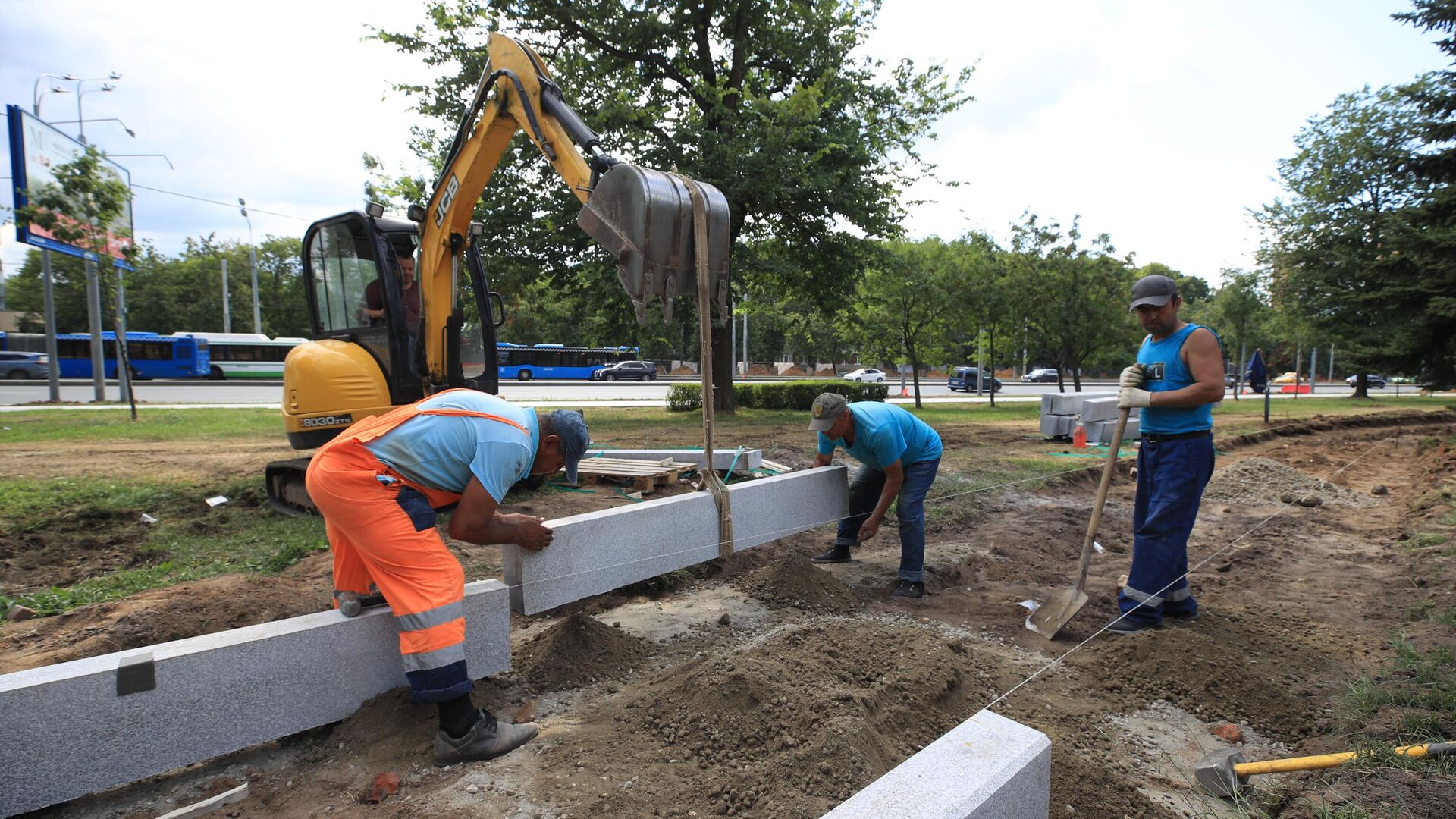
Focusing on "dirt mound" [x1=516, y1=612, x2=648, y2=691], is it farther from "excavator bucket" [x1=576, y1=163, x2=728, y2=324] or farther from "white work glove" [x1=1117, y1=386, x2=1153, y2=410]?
"white work glove" [x1=1117, y1=386, x2=1153, y2=410]

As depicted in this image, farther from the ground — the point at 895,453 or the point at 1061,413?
the point at 895,453

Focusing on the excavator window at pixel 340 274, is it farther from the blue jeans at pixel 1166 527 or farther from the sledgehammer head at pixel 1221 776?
the sledgehammer head at pixel 1221 776

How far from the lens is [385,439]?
2.87 m

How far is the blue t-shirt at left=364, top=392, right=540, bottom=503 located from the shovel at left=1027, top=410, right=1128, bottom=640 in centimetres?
322

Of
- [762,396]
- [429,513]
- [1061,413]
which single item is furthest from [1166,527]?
[762,396]

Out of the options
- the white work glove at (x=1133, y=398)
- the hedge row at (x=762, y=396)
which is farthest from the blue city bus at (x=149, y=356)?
the white work glove at (x=1133, y=398)

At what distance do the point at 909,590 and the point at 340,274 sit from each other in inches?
221

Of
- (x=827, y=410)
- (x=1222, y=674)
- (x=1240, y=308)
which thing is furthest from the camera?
(x=1240, y=308)

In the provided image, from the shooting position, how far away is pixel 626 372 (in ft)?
137

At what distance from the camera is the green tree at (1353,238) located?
1374 centimetres

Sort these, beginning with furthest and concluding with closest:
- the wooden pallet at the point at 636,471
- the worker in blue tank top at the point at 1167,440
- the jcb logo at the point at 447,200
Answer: the wooden pallet at the point at 636,471 → the jcb logo at the point at 447,200 → the worker in blue tank top at the point at 1167,440

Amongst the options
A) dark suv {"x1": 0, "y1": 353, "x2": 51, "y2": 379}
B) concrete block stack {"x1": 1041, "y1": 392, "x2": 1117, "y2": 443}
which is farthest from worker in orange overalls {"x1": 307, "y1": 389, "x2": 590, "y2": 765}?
dark suv {"x1": 0, "y1": 353, "x2": 51, "y2": 379}

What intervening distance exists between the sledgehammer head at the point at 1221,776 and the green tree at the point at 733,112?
10.6m

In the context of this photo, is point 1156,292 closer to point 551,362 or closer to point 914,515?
point 914,515
